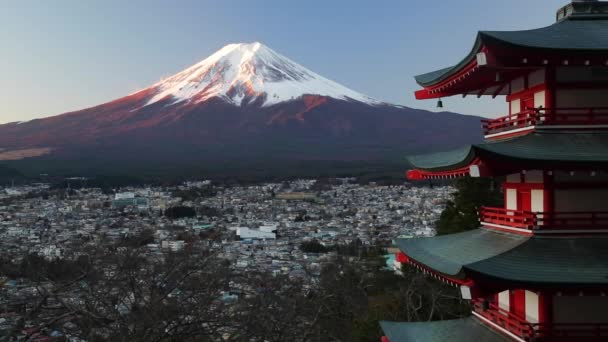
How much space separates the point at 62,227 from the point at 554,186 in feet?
105

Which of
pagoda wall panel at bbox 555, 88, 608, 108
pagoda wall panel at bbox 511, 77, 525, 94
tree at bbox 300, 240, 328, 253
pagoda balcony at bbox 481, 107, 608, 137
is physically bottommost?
tree at bbox 300, 240, 328, 253

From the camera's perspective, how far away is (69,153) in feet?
247

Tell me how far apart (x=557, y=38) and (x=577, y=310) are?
2568 millimetres

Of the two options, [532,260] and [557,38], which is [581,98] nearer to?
[557,38]

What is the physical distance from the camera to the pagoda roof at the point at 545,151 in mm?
6020

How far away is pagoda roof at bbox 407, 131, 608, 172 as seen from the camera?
602 cm

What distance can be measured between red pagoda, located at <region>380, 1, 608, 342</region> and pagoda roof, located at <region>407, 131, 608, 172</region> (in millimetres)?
11

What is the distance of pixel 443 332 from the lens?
7.71m

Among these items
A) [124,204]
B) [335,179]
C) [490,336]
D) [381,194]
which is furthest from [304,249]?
[335,179]

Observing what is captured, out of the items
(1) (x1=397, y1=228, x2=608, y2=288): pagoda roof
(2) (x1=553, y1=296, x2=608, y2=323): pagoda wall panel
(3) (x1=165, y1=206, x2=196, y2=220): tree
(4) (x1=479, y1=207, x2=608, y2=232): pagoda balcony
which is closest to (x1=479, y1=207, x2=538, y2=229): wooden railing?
(4) (x1=479, y1=207, x2=608, y2=232): pagoda balcony

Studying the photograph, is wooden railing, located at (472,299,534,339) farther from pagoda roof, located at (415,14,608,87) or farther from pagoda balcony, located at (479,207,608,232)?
pagoda roof, located at (415,14,608,87)

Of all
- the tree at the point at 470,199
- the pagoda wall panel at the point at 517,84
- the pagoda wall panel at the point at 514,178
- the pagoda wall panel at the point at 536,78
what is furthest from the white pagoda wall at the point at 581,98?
the tree at the point at 470,199

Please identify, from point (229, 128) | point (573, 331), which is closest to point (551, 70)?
point (573, 331)

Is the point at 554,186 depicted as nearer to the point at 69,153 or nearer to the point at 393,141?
the point at 69,153
